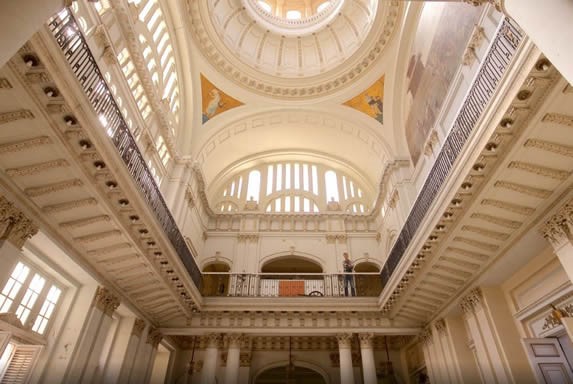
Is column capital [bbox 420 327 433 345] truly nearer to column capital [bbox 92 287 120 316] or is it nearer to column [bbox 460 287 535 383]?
column [bbox 460 287 535 383]

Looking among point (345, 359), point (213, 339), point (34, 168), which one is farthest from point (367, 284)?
point (34, 168)

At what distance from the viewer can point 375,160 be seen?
1566 centimetres

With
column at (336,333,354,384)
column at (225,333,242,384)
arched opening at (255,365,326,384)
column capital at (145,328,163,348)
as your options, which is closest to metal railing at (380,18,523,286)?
column at (336,333,354,384)

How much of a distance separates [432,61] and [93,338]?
40.0ft

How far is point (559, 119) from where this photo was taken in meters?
4.70

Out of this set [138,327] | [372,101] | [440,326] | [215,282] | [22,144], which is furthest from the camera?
[215,282]

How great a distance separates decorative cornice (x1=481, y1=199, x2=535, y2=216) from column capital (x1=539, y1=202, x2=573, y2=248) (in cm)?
34

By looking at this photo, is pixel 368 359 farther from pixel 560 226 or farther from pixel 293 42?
pixel 293 42

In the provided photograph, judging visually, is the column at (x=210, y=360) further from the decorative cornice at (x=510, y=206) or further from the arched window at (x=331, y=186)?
the decorative cornice at (x=510, y=206)

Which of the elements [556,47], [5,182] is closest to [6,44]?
[556,47]

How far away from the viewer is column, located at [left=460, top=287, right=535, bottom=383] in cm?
754

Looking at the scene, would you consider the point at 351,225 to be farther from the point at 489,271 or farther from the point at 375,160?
the point at 489,271

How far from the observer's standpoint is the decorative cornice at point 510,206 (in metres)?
6.30

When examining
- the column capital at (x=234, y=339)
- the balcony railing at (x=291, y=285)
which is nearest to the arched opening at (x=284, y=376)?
the balcony railing at (x=291, y=285)
